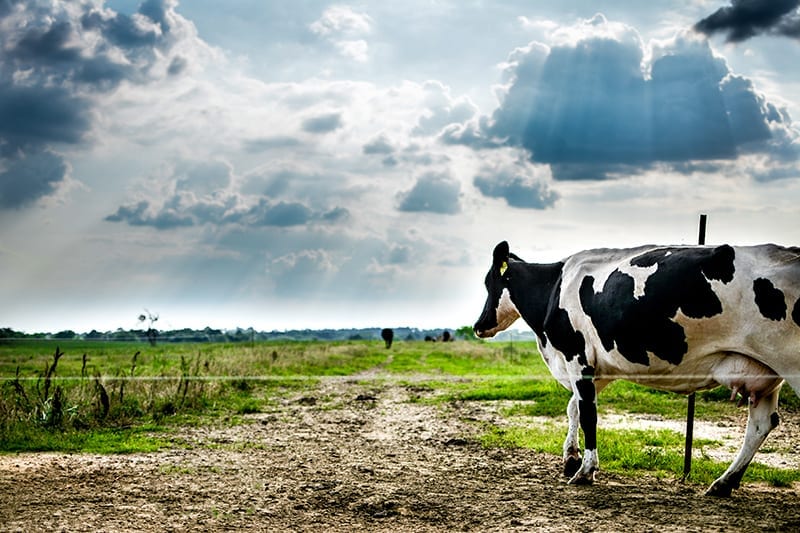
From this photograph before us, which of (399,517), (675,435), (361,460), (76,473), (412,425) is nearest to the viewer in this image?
(399,517)

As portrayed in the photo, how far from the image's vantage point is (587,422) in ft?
28.8

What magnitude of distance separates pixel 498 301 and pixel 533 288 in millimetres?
757

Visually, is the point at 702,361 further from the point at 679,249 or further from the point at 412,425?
the point at 412,425

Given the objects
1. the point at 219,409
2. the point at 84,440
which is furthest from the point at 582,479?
the point at 219,409

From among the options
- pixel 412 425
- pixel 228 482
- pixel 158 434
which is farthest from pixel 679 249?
pixel 158 434

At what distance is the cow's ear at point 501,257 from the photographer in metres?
10.7

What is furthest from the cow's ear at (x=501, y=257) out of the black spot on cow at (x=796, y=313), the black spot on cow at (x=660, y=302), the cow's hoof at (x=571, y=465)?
the black spot on cow at (x=796, y=313)

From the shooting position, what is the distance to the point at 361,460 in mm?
10438

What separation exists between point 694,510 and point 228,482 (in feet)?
17.0

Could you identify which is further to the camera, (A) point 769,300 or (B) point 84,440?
(B) point 84,440

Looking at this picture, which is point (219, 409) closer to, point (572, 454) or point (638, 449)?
point (638, 449)

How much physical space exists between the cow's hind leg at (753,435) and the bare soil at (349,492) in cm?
18

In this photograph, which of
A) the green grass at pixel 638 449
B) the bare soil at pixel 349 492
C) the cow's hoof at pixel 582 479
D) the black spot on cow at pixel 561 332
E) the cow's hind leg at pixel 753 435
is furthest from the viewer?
the green grass at pixel 638 449

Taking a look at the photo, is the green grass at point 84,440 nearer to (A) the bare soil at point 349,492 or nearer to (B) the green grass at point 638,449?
(A) the bare soil at point 349,492
